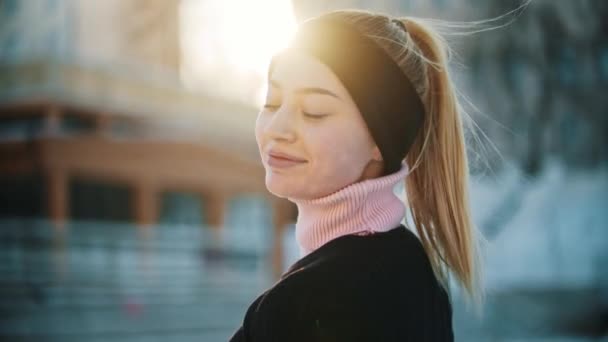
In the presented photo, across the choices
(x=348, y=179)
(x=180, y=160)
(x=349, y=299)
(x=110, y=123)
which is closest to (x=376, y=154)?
(x=348, y=179)

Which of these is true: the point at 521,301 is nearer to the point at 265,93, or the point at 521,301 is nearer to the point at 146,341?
the point at 146,341

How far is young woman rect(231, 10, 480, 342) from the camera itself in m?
0.87

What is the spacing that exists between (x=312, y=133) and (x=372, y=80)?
0.25ft

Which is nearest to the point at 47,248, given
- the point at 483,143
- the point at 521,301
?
the point at 521,301

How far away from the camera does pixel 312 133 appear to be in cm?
96

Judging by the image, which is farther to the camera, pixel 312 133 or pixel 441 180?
pixel 441 180

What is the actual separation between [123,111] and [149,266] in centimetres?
251

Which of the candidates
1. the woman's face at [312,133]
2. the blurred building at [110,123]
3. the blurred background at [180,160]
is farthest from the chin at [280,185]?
the blurred building at [110,123]

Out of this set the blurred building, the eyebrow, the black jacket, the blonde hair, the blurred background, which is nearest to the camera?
the black jacket

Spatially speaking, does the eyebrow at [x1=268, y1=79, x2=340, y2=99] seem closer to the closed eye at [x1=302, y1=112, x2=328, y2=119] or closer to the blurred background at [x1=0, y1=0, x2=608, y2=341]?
the closed eye at [x1=302, y1=112, x2=328, y2=119]

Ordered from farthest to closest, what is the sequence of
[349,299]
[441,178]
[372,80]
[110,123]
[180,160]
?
[110,123] < [180,160] < [441,178] < [372,80] < [349,299]

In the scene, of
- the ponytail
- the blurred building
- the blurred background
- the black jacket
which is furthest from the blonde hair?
the blurred building

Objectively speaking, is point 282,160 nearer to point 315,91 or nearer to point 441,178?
point 315,91

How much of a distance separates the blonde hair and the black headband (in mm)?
73
